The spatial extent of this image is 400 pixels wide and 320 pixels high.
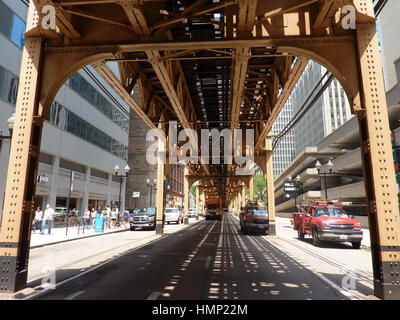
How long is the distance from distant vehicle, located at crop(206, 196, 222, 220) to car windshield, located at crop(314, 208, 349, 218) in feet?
113

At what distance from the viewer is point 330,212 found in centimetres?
1598

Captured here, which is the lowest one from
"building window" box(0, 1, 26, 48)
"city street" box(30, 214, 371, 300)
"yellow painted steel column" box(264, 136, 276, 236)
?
"city street" box(30, 214, 371, 300)

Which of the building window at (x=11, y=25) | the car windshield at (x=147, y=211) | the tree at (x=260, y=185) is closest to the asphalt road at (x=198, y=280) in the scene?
the car windshield at (x=147, y=211)

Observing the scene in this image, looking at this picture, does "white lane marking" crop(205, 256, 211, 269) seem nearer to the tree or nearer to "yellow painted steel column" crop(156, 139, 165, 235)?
"yellow painted steel column" crop(156, 139, 165, 235)

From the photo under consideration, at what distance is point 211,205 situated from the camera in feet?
168

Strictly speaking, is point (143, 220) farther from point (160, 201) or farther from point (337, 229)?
point (337, 229)

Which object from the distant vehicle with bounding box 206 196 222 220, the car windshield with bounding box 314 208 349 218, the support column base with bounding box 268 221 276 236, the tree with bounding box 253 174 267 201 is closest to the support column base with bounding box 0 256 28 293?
the car windshield with bounding box 314 208 349 218

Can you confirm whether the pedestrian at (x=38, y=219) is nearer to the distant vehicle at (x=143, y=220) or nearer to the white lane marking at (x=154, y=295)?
the distant vehicle at (x=143, y=220)

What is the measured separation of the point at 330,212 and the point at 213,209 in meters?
35.4

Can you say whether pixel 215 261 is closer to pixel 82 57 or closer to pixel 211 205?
pixel 82 57

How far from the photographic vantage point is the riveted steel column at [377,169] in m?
5.64

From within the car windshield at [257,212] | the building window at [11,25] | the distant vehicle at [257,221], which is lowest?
the distant vehicle at [257,221]

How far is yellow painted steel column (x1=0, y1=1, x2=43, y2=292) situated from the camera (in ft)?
20.2

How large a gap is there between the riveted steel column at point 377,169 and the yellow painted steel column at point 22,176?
7604mm
